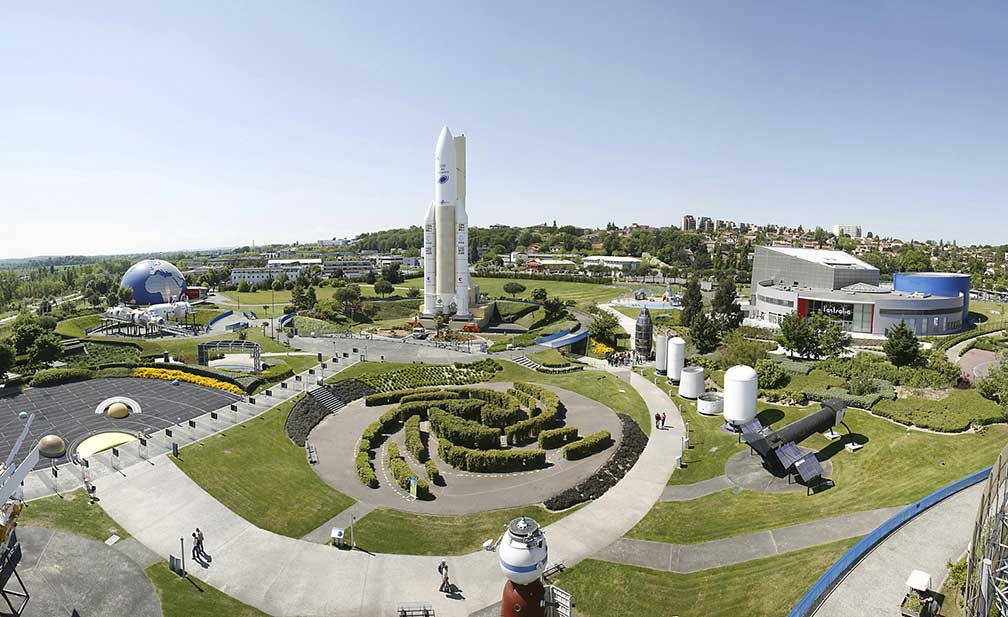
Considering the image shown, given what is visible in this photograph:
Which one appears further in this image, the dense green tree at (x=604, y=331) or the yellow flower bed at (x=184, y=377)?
the dense green tree at (x=604, y=331)

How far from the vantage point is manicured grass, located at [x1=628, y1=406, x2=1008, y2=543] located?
1111 inches

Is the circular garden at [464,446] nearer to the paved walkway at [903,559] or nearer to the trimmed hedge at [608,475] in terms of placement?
the trimmed hedge at [608,475]

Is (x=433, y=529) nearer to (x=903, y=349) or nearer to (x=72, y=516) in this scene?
(x=72, y=516)

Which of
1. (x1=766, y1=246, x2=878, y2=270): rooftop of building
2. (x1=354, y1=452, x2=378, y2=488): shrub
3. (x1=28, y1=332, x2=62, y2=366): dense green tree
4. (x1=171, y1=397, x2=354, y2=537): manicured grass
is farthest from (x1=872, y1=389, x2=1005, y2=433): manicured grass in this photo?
(x1=28, y1=332, x2=62, y2=366): dense green tree

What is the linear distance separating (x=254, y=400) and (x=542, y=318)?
57153mm

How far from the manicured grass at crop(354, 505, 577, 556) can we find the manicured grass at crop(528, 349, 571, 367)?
109 ft

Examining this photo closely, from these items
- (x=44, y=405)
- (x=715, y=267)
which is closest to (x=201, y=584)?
(x=44, y=405)

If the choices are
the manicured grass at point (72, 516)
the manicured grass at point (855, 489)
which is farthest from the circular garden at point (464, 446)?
the manicured grass at point (72, 516)

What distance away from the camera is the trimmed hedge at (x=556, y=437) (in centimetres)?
3972

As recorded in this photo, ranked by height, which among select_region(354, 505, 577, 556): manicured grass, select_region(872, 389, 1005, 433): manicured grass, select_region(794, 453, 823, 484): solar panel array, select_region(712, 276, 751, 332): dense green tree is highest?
select_region(712, 276, 751, 332): dense green tree

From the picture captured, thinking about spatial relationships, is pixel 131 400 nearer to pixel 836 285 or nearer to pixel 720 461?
pixel 720 461

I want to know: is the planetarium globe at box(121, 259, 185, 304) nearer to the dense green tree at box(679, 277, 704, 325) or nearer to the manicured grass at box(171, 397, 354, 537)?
the manicured grass at box(171, 397, 354, 537)

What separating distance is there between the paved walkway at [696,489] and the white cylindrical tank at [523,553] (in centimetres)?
1577

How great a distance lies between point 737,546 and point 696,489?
20.2ft
